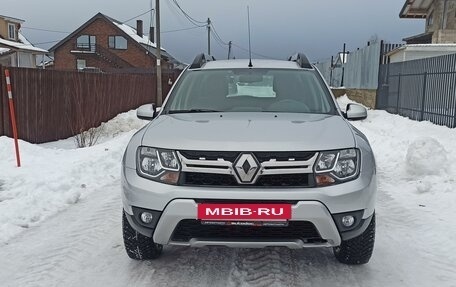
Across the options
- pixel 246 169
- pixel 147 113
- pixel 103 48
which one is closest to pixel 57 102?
pixel 147 113

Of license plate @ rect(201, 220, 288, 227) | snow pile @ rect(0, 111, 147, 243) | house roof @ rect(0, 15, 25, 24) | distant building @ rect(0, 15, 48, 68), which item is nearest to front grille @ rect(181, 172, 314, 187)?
license plate @ rect(201, 220, 288, 227)

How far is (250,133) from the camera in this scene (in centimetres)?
324

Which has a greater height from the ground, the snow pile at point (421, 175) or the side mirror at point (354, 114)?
the side mirror at point (354, 114)

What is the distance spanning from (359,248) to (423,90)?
1219cm

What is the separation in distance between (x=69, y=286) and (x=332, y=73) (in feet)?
136

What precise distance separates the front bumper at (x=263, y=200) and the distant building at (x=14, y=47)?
124 feet

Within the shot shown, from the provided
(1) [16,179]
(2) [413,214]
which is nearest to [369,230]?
(2) [413,214]

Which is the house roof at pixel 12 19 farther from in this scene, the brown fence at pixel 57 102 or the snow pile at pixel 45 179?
the snow pile at pixel 45 179

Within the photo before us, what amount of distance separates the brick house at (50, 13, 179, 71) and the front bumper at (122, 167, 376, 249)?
168ft

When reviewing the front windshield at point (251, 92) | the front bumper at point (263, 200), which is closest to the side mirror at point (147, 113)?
the front windshield at point (251, 92)

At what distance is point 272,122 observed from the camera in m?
3.58

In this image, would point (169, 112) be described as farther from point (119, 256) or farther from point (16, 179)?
point (16, 179)

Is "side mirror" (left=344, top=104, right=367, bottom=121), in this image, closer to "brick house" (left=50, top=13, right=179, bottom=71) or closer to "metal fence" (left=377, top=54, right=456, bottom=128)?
"metal fence" (left=377, top=54, right=456, bottom=128)

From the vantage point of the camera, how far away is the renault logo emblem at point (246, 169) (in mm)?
3016
